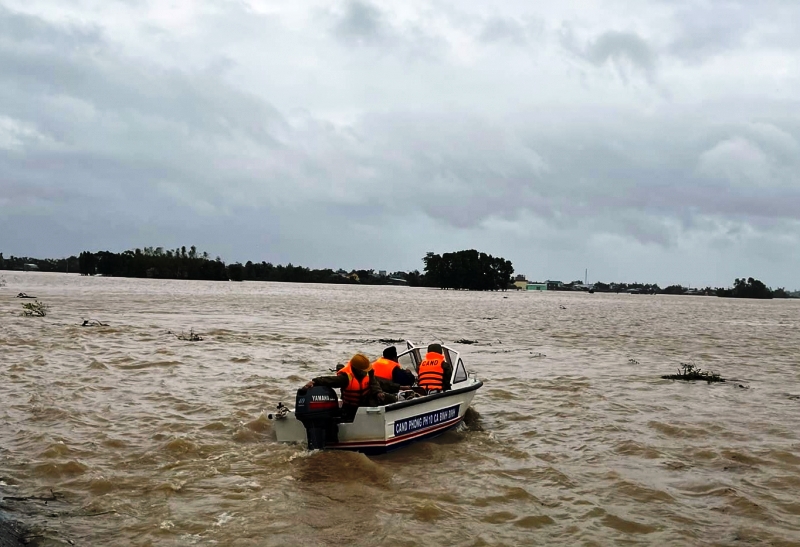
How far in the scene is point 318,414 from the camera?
11250mm

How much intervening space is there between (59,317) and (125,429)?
1174 inches

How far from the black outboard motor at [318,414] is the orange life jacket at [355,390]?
0.52 meters

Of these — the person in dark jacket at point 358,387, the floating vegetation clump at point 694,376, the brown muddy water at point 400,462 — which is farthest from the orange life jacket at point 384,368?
the floating vegetation clump at point 694,376

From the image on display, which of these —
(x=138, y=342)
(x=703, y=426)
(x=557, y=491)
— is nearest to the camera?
(x=557, y=491)

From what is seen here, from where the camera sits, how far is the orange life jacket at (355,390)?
1192 centimetres

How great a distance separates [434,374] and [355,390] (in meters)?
2.75

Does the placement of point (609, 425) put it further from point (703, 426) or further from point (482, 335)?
point (482, 335)

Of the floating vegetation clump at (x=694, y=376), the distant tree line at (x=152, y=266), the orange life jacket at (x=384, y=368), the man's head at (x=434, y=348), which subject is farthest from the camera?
the distant tree line at (x=152, y=266)

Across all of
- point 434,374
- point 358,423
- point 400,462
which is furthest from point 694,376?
point 358,423

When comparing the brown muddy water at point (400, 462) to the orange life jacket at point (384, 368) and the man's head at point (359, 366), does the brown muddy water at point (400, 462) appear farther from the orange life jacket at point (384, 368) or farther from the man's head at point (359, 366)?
the orange life jacket at point (384, 368)

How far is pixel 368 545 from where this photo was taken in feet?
26.4

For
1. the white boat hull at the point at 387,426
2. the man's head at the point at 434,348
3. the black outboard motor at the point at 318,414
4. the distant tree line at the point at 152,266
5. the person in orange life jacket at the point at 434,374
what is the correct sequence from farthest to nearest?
the distant tree line at the point at 152,266, the man's head at the point at 434,348, the person in orange life jacket at the point at 434,374, the white boat hull at the point at 387,426, the black outboard motor at the point at 318,414

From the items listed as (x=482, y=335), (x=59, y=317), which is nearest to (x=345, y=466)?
(x=482, y=335)

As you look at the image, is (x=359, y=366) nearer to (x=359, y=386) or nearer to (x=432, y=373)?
(x=359, y=386)
